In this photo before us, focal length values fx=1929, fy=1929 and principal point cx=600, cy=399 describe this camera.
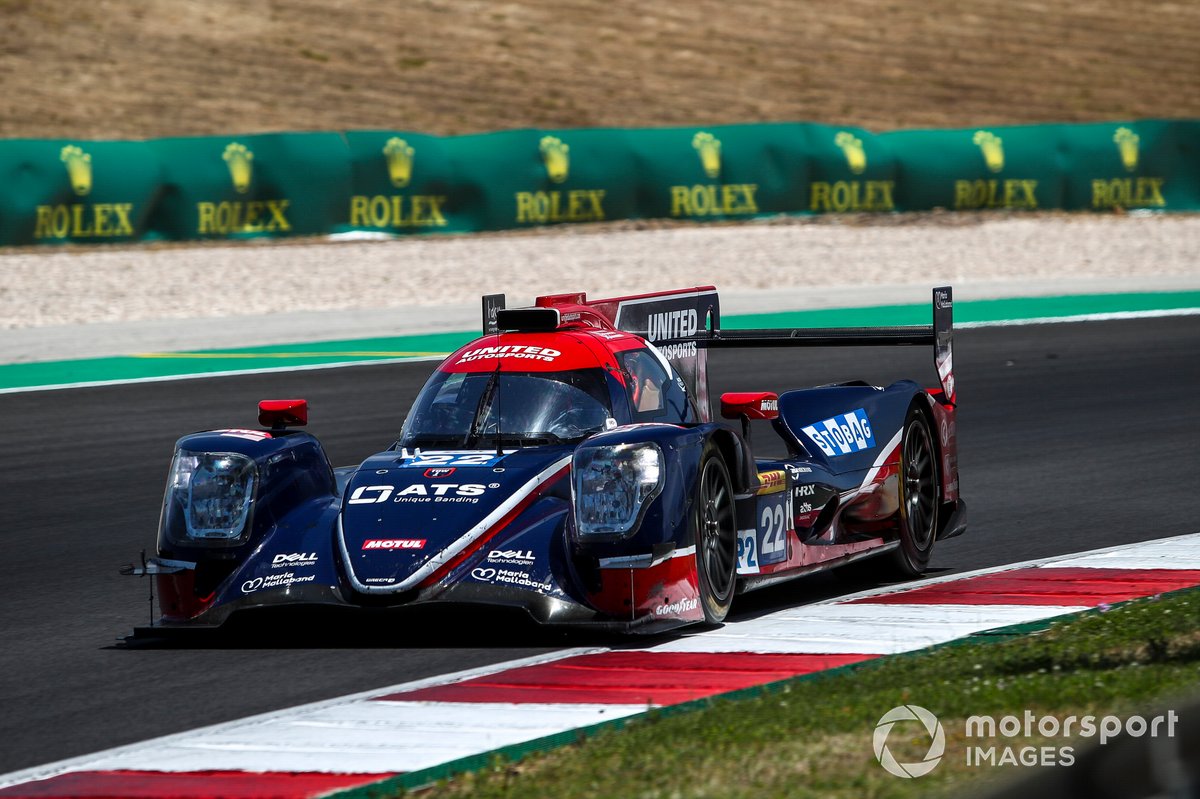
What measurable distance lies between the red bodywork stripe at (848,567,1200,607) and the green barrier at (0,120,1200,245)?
19760mm

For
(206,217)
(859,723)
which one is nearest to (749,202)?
(206,217)

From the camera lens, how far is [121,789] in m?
5.11

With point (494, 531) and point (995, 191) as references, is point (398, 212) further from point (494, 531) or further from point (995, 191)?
point (494, 531)

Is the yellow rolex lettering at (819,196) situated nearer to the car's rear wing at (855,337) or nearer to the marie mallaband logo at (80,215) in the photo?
the marie mallaband logo at (80,215)

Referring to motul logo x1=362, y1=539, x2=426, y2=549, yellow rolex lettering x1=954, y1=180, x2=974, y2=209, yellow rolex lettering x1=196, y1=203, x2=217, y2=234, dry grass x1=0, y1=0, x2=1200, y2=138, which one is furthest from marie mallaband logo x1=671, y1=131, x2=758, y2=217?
motul logo x1=362, y1=539, x2=426, y2=549

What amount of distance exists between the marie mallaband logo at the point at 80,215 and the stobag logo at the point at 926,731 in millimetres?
22288

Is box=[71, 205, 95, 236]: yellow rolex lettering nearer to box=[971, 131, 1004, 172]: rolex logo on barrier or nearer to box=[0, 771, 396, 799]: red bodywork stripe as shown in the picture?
box=[971, 131, 1004, 172]: rolex logo on barrier

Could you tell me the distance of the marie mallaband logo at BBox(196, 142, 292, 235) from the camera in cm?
2714

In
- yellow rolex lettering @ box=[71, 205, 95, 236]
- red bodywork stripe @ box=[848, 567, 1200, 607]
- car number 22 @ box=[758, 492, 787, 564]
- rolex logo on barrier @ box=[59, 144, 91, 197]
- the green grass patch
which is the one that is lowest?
red bodywork stripe @ box=[848, 567, 1200, 607]

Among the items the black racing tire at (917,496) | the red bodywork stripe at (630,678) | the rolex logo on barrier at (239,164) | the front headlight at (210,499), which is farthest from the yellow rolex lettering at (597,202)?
the red bodywork stripe at (630,678)

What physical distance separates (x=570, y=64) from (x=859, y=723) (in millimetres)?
42836

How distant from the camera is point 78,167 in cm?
2595

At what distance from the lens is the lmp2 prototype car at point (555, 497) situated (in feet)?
22.5

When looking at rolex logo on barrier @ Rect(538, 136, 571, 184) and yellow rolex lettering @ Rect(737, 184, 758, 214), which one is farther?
yellow rolex lettering @ Rect(737, 184, 758, 214)
